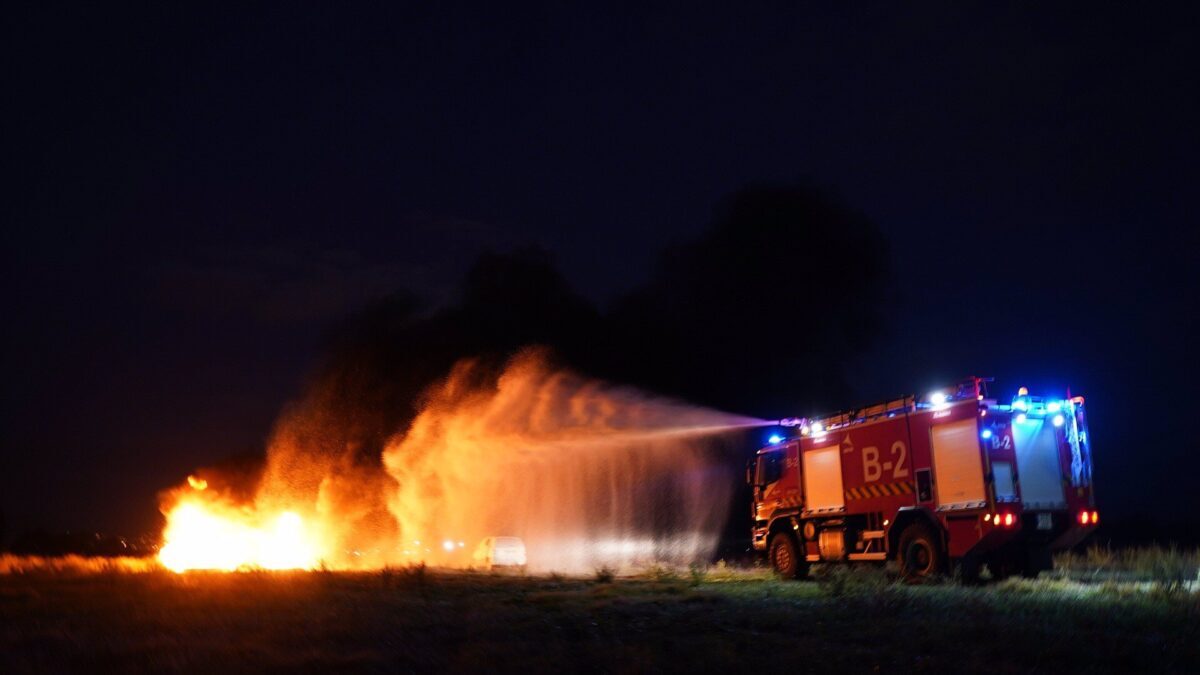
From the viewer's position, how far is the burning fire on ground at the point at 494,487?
33281 millimetres

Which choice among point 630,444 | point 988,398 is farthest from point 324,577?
point 630,444

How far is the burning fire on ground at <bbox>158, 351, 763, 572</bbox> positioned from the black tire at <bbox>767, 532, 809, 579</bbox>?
9.59 metres

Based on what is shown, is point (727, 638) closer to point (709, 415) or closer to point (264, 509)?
point (709, 415)

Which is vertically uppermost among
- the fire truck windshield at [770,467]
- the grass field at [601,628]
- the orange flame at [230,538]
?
the fire truck windshield at [770,467]

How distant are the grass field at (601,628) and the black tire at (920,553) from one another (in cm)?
142

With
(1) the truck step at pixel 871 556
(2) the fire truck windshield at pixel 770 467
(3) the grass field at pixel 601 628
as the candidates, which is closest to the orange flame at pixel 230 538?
(3) the grass field at pixel 601 628

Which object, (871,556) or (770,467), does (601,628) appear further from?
(770,467)

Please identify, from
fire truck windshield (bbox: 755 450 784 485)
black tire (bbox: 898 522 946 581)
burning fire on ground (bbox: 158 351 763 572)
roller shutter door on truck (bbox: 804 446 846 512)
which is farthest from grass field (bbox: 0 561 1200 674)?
burning fire on ground (bbox: 158 351 763 572)

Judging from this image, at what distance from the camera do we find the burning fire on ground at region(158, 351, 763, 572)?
33281 mm

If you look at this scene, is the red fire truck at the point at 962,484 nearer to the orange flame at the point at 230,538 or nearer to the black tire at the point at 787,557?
the black tire at the point at 787,557

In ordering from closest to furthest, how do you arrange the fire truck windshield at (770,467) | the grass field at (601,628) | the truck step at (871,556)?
the grass field at (601,628) < the truck step at (871,556) < the fire truck windshield at (770,467)

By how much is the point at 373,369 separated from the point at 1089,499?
29426mm

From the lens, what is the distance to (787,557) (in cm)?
2211

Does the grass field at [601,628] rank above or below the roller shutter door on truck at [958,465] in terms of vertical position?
below
